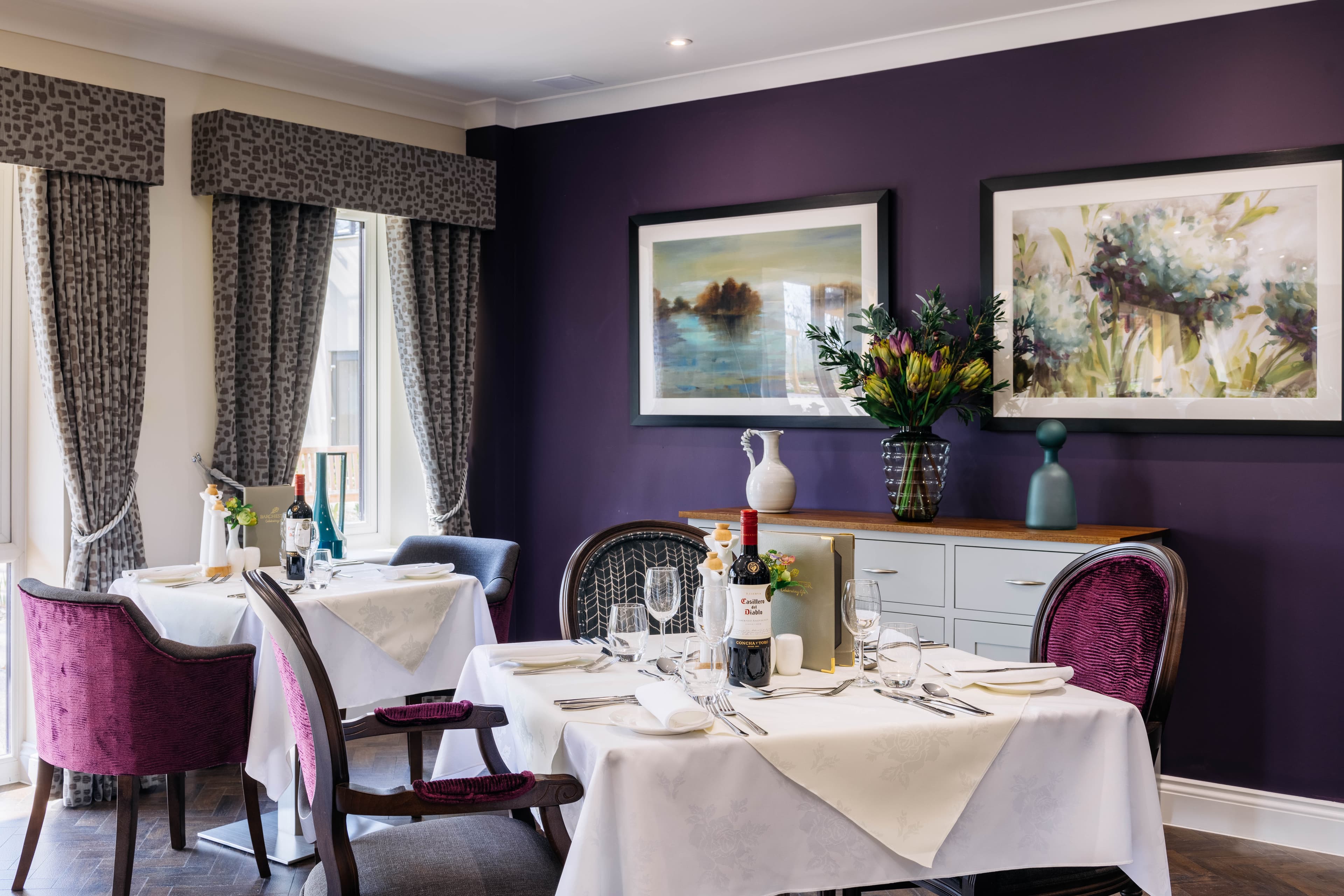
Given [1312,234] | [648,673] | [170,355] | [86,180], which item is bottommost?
[648,673]

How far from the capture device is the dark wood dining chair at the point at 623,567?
3105mm

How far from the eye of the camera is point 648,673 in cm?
239

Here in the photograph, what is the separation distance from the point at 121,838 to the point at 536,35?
A: 10.2 ft

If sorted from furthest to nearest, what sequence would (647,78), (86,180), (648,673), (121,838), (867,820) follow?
1. (647,78)
2. (86,180)
3. (121,838)
4. (648,673)
5. (867,820)

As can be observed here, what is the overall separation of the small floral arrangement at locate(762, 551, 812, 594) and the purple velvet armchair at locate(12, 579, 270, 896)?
176 centimetres

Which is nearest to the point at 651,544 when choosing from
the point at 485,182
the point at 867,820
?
the point at 867,820

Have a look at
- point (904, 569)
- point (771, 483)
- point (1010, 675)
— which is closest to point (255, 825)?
point (771, 483)

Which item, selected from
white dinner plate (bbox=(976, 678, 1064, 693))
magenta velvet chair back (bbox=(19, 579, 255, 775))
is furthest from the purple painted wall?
magenta velvet chair back (bbox=(19, 579, 255, 775))

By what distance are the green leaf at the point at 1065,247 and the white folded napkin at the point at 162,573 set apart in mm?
3208

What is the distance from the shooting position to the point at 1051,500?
3840 millimetres

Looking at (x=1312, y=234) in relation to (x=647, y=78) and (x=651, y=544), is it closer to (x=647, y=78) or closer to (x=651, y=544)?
(x=651, y=544)

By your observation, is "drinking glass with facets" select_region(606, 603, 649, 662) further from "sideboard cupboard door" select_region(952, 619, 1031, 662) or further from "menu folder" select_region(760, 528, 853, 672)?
"sideboard cupboard door" select_region(952, 619, 1031, 662)

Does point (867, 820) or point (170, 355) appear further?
point (170, 355)

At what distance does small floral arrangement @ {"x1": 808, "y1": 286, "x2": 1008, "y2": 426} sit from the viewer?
13.3 feet
